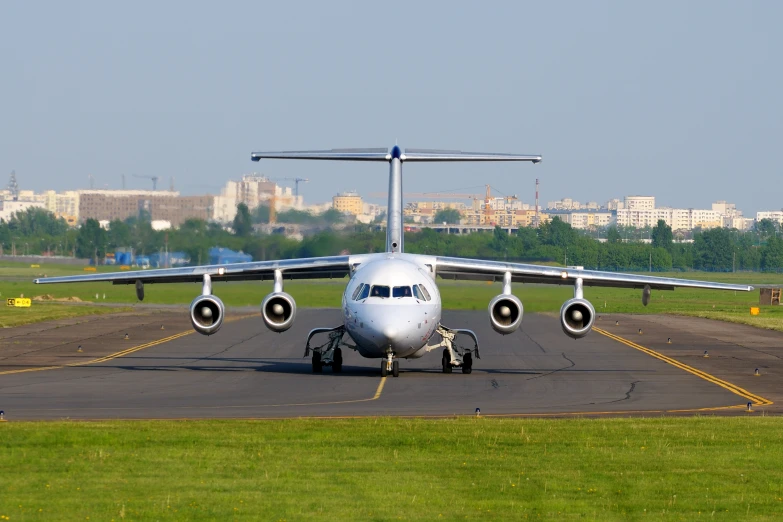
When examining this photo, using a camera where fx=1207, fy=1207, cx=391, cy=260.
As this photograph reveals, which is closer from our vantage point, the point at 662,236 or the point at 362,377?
the point at 362,377

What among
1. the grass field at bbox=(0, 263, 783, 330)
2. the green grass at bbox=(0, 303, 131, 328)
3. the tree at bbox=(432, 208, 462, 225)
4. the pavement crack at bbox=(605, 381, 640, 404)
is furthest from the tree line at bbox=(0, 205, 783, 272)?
the pavement crack at bbox=(605, 381, 640, 404)

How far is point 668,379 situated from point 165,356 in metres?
15.4

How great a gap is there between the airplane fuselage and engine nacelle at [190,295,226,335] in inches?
122

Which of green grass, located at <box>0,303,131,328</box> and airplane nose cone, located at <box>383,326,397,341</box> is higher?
airplane nose cone, located at <box>383,326,397,341</box>

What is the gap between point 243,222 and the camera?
165 feet

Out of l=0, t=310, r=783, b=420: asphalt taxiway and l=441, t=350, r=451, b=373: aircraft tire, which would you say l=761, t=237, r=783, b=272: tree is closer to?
l=0, t=310, r=783, b=420: asphalt taxiway

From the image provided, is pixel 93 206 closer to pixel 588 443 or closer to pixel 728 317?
pixel 728 317

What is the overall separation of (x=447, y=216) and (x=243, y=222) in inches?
709

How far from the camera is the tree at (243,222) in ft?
164

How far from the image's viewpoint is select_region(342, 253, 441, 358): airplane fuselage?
27.2 metres

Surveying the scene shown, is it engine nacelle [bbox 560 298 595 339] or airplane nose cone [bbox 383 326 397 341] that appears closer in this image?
airplane nose cone [bbox 383 326 397 341]

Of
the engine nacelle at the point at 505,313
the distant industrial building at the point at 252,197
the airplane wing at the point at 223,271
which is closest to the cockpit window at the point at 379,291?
the engine nacelle at the point at 505,313

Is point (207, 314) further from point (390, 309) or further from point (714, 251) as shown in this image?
point (714, 251)

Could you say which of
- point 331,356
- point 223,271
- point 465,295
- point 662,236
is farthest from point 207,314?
point 662,236
